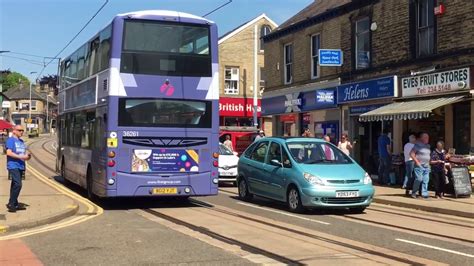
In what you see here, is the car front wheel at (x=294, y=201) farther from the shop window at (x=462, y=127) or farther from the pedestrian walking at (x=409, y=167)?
the shop window at (x=462, y=127)

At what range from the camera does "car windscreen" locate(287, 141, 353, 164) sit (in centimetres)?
1279

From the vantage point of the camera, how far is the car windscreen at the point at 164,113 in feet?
41.1

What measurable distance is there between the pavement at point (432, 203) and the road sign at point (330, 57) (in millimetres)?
7022

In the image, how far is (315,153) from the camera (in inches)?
515

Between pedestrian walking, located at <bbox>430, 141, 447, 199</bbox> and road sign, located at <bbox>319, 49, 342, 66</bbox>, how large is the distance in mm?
7627

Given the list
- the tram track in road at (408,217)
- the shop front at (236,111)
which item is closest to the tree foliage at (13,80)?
the shop front at (236,111)

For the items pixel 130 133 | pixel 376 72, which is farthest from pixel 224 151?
pixel 130 133

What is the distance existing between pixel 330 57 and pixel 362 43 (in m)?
1.30

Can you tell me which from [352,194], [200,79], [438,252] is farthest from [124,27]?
[438,252]

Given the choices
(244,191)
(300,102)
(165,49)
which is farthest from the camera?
(300,102)

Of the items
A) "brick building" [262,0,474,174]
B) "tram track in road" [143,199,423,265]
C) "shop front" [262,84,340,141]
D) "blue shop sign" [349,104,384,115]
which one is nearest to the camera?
"tram track in road" [143,199,423,265]

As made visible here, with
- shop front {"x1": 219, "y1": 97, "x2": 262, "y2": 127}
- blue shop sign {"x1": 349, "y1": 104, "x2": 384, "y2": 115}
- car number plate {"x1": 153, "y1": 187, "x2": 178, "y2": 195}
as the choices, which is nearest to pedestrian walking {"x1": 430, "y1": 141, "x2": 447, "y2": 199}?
blue shop sign {"x1": 349, "y1": 104, "x2": 384, "y2": 115}

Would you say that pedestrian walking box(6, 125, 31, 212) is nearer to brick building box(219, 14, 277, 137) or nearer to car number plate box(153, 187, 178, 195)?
car number plate box(153, 187, 178, 195)

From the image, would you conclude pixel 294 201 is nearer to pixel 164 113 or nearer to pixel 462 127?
pixel 164 113
